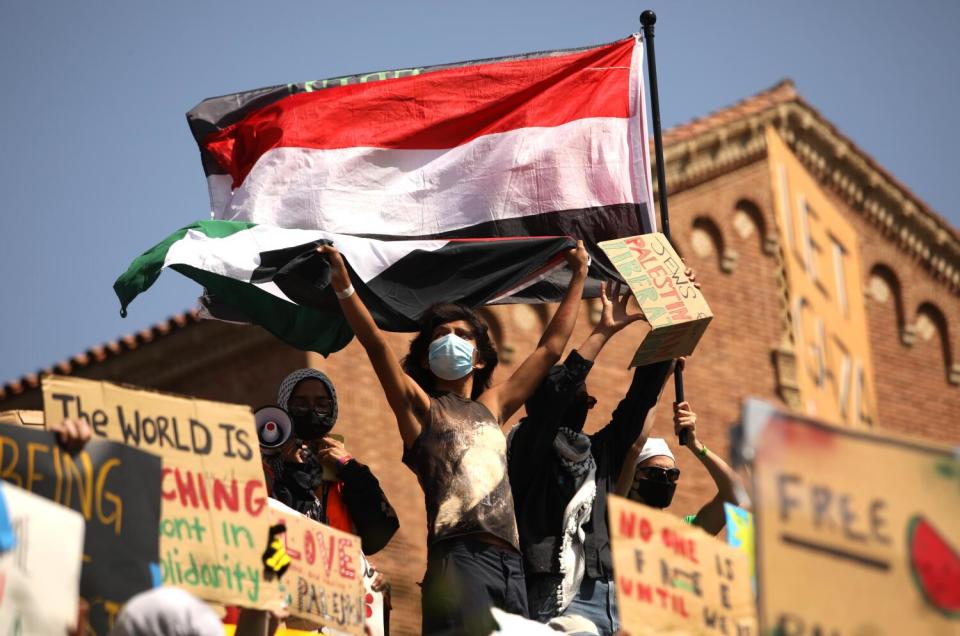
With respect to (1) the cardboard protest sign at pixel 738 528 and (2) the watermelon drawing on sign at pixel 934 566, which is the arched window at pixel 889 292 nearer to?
(1) the cardboard protest sign at pixel 738 528

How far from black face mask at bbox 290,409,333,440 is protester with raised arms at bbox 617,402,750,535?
1.33m

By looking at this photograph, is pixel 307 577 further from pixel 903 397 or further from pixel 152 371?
pixel 903 397

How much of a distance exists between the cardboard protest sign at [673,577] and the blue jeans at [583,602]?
0.98 metres

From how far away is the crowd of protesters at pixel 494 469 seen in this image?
6.82 m

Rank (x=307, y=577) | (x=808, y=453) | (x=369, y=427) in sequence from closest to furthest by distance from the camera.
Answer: (x=808, y=453) → (x=307, y=577) → (x=369, y=427)

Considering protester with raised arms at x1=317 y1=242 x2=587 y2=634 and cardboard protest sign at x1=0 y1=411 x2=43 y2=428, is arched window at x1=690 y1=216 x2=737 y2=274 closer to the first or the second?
cardboard protest sign at x1=0 y1=411 x2=43 y2=428

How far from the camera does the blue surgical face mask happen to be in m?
7.27

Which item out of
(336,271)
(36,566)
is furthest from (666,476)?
(36,566)

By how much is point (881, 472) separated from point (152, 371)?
44.8 feet

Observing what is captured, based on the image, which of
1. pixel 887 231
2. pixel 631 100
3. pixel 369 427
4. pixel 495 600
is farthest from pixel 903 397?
pixel 495 600

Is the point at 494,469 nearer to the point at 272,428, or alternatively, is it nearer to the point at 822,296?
the point at 272,428

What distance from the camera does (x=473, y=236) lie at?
367 inches

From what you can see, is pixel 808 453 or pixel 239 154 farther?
pixel 239 154

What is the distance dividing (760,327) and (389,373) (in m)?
14.3
